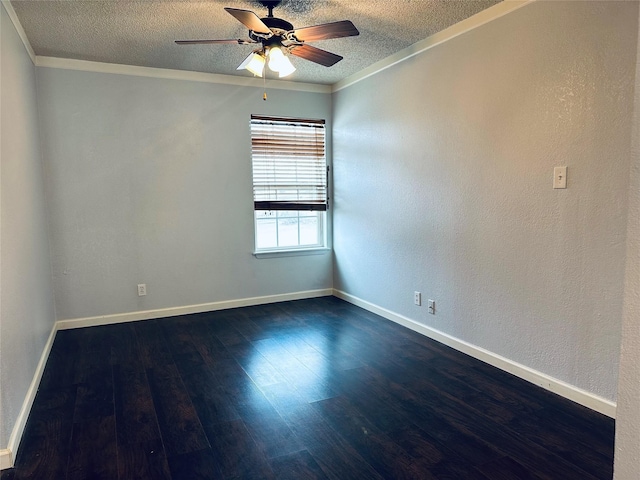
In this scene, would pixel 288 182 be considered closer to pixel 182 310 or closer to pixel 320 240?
pixel 320 240

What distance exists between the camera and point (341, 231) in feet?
15.9

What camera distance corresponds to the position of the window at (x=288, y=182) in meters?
4.63

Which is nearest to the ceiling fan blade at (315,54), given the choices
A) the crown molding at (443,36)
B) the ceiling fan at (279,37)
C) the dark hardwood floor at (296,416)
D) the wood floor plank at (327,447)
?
the ceiling fan at (279,37)

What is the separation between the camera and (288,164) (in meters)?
4.75

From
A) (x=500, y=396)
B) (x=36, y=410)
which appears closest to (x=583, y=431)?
(x=500, y=396)

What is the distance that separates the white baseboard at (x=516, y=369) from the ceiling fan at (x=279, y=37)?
89.4 inches

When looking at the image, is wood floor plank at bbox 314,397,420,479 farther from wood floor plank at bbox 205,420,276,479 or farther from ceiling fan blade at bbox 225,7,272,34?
ceiling fan blade at bbox 225,7,272,34

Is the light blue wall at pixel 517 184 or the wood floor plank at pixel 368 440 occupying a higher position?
the light blue wall at pixel 517 184

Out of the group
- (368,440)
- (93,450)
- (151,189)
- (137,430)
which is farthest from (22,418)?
(151,189)

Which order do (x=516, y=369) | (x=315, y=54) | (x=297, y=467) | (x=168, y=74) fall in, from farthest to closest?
(x=168, y=74) < (x=315, y=54) < (x=516, y=369) < (x=297, y=467)

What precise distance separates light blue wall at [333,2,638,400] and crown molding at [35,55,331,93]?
0.89 m

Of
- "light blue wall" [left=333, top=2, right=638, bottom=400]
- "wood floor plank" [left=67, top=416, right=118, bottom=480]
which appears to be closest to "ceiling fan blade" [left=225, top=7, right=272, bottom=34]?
"light blue wall" [left=333, top=2, right=638, bottom=400]

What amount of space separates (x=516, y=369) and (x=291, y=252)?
2.67 meters

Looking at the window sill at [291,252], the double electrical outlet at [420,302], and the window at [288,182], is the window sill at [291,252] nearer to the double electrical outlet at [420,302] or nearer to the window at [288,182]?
the window at [288,182]
